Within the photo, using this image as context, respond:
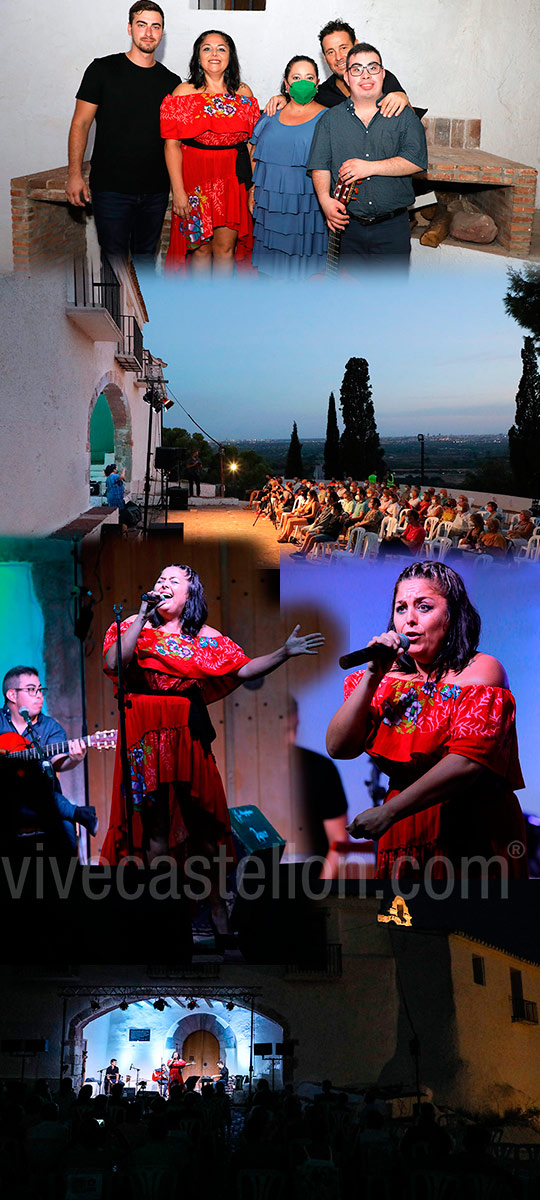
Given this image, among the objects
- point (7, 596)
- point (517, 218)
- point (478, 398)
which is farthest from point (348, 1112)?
point (517, 218)

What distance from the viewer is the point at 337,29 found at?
639 cm

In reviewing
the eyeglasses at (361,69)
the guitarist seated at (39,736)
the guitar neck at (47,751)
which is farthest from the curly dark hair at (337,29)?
the guitar neck at (47,751)

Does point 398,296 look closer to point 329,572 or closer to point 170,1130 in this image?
point 329,572

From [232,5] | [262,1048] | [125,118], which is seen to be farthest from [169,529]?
[262,1048]

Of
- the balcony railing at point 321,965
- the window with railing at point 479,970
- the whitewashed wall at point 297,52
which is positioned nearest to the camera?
the whitewashed wall at point 297,52

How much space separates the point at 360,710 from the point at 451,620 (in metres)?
0.68

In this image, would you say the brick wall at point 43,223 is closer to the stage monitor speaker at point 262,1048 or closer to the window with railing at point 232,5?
the window with railing at point 232,5

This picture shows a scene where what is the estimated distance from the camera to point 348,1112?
694 centimetres

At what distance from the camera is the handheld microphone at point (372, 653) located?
21.4 feet

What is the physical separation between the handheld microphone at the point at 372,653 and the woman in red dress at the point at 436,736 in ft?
0.05

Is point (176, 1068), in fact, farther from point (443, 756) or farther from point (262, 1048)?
point (443, 756)

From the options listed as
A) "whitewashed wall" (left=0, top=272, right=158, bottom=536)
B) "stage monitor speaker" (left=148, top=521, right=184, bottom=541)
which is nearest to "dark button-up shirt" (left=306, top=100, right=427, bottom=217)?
"whitewashed wall" (left=0, top=272, right=158, bottom=536)

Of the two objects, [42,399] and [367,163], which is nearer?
[367,163]

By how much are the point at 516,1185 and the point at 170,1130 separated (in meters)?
1.64
